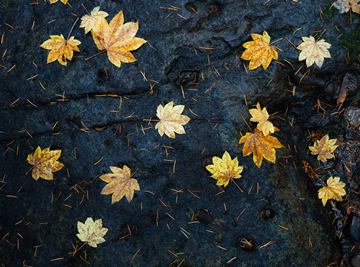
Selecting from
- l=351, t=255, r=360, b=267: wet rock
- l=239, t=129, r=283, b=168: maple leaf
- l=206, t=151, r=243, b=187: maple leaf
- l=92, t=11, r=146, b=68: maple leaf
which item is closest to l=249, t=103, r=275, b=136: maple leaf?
l=239, t=129, r=283, b=168: maple leaf

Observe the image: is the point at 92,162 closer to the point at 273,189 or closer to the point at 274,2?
the point at 273,189

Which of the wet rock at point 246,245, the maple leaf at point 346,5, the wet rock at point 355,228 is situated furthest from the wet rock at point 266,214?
the maple leaf at point 346,5

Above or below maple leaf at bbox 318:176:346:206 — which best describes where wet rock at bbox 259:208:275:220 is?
above

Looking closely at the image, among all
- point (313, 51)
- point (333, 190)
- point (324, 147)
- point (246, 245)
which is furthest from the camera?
point (324, 147)

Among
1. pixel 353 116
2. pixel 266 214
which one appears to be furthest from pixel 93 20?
pixel 353 116

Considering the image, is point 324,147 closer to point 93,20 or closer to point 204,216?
point 204,216

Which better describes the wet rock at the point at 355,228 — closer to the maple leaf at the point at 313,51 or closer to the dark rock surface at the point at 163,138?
the dark rock surface at the point at 163,138

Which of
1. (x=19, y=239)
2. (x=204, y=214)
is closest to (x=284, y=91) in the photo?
(x=204, y=214)

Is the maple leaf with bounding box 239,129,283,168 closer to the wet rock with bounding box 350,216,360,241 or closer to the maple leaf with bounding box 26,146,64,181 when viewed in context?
the wet rock with bounding box 350,216,360,241
